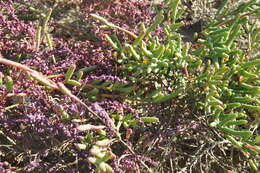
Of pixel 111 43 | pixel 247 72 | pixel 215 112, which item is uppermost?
pixel 111 43

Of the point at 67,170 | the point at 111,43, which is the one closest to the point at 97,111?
the point at 67,170

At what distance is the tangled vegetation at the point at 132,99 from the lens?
1543 mm

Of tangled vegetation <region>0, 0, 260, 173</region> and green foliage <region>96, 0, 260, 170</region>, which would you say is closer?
tangled vegetation <region>0, 0, 260, 173</region>

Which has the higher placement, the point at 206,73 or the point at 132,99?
the point at 206,73

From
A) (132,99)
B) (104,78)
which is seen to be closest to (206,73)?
(132,99)

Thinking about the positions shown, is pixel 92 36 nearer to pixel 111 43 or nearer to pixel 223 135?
pixel 111 43

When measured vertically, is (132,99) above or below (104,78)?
below

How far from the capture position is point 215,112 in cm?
166

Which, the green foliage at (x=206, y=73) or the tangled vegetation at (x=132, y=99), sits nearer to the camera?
the tangled vegetation at (x=132, y=99)

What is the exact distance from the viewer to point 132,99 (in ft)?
5.66

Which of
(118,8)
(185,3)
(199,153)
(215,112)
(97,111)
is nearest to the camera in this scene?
(97,111)

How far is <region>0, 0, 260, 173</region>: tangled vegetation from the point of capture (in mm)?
1543

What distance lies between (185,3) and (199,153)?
1.20 meters

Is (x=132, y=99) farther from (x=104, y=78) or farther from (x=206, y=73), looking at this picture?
(x=206, y=73)
